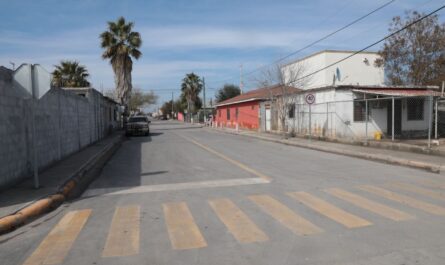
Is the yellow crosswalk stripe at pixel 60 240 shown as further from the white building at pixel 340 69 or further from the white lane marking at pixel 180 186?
the white building at pixel 340 69

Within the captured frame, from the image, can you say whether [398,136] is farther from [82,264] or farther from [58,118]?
[82,264]

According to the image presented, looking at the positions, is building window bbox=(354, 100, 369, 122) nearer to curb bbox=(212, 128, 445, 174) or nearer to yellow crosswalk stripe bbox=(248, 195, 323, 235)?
curb bbox=(212, 128, 445, 174)

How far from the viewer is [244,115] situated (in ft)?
147

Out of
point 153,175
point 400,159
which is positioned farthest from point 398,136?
point 153,175

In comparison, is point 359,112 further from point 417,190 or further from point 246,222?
point 246,222

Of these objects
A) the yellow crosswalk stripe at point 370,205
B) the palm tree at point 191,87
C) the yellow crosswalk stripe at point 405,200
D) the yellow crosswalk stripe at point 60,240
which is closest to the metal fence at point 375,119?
the yellow crosswalk stripe at point 405,200

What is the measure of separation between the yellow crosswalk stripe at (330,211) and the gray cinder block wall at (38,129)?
627 centimetres

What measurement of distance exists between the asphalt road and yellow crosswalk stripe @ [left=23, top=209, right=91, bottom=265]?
0.06ft

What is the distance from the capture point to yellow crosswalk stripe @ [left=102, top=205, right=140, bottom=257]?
5353 mm

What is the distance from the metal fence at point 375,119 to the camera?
79.0 ft

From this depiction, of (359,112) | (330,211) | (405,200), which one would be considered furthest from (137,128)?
(330,211)

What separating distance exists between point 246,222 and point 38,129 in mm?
8046

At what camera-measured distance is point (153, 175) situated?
1215 centimetres

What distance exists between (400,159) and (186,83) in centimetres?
7029
